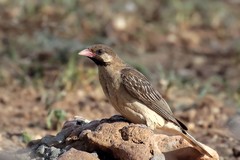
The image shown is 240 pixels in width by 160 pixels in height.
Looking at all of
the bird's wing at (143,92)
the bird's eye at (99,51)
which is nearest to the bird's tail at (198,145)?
the bird's wing at (143,92)

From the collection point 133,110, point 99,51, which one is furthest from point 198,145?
point 99,51

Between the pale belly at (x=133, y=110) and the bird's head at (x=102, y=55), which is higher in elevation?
the bird's head at (x=102, y=55)

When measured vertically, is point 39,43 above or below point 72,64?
above

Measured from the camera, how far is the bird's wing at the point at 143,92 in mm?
7405

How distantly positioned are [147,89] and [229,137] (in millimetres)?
2279

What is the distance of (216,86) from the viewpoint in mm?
Answer: 12875

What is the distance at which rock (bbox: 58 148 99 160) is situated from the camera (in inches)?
265

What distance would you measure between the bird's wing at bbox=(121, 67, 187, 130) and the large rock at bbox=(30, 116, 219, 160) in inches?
10.1

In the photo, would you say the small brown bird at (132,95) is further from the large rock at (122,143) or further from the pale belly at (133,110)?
the large rock at (122,143)

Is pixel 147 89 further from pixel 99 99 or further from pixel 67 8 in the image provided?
pixel 67 8

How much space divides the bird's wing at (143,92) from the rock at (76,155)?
0.82 m

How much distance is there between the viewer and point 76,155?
22.1 feet

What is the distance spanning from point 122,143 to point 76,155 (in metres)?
0.42

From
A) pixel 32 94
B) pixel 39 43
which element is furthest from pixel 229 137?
pixel 39 43
